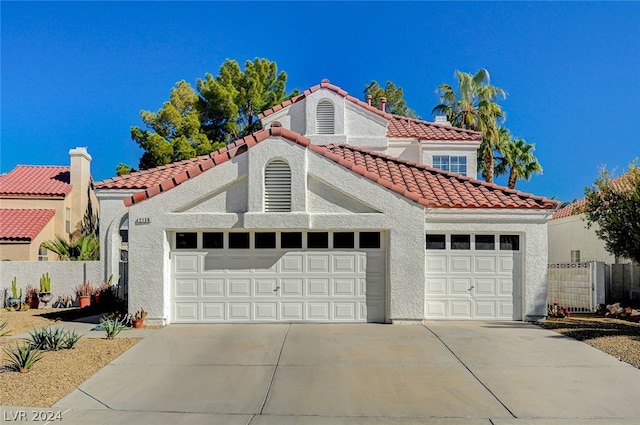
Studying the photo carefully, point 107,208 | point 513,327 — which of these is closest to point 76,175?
point 107,208

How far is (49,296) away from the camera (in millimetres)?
18359

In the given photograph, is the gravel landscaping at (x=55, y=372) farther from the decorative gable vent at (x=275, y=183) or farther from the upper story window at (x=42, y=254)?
the upper story window at (x=42, y=254)

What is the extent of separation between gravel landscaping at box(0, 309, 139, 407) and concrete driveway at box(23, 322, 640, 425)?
0.29 meters

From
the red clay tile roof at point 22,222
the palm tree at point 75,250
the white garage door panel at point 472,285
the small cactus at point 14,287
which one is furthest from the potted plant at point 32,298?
the white garage door panel at point 472,285

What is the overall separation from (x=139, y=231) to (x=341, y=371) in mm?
6960

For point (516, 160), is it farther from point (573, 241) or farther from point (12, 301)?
point (12, 301)

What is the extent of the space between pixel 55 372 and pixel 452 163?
16.8m

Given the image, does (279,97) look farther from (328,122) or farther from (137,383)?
(137,383)

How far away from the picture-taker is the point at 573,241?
27094mm

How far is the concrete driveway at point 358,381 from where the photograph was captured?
276 inches

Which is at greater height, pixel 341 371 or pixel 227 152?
pixel 227 152

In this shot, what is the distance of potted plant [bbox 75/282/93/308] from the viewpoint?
18.0 m

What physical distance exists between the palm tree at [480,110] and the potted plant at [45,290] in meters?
24.4

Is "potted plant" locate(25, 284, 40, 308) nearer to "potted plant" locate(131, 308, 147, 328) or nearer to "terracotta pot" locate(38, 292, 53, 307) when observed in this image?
"terracotta pot" locate(38, 292, 53, 307)
